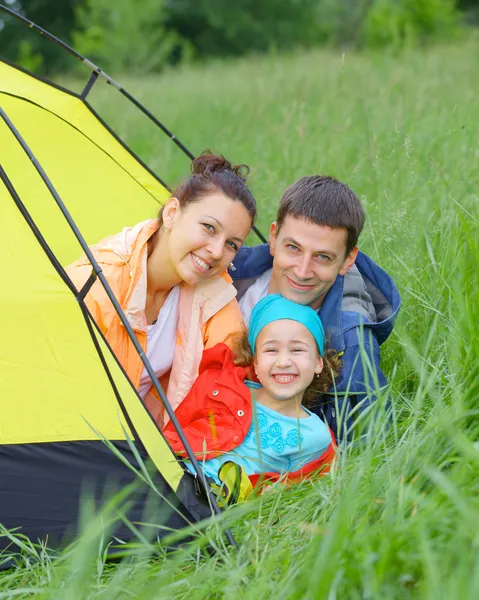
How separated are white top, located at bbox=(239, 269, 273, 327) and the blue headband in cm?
27

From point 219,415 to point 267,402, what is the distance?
163 millimetres

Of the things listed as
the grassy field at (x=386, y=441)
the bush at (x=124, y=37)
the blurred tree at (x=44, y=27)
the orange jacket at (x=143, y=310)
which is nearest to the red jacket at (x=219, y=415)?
the orange jacket at (x=143, y=310)

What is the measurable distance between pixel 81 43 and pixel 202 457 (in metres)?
19.6

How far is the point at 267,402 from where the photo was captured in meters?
2.41

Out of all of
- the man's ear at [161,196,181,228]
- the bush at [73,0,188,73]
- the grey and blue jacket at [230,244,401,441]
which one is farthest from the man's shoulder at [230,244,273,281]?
the bush at [73,0,188,73]

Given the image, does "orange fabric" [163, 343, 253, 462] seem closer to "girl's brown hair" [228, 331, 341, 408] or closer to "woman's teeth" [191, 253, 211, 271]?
"girl's brown hair" [228, 331, 341, 408]

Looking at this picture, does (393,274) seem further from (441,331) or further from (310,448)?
(310,448)

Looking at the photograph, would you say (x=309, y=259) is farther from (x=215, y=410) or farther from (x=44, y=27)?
(x=44, y=27)

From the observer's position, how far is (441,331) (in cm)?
249

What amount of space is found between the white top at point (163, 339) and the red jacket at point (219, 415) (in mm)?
223

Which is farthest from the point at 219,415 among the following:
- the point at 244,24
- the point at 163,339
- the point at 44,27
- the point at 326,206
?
the point at 244,24

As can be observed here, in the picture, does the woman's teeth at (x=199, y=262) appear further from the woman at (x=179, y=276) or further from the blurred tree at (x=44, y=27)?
the blurred tree at (x=44, y=27)

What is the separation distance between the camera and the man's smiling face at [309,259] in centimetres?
254

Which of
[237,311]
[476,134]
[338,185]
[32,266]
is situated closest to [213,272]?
[237,311]
